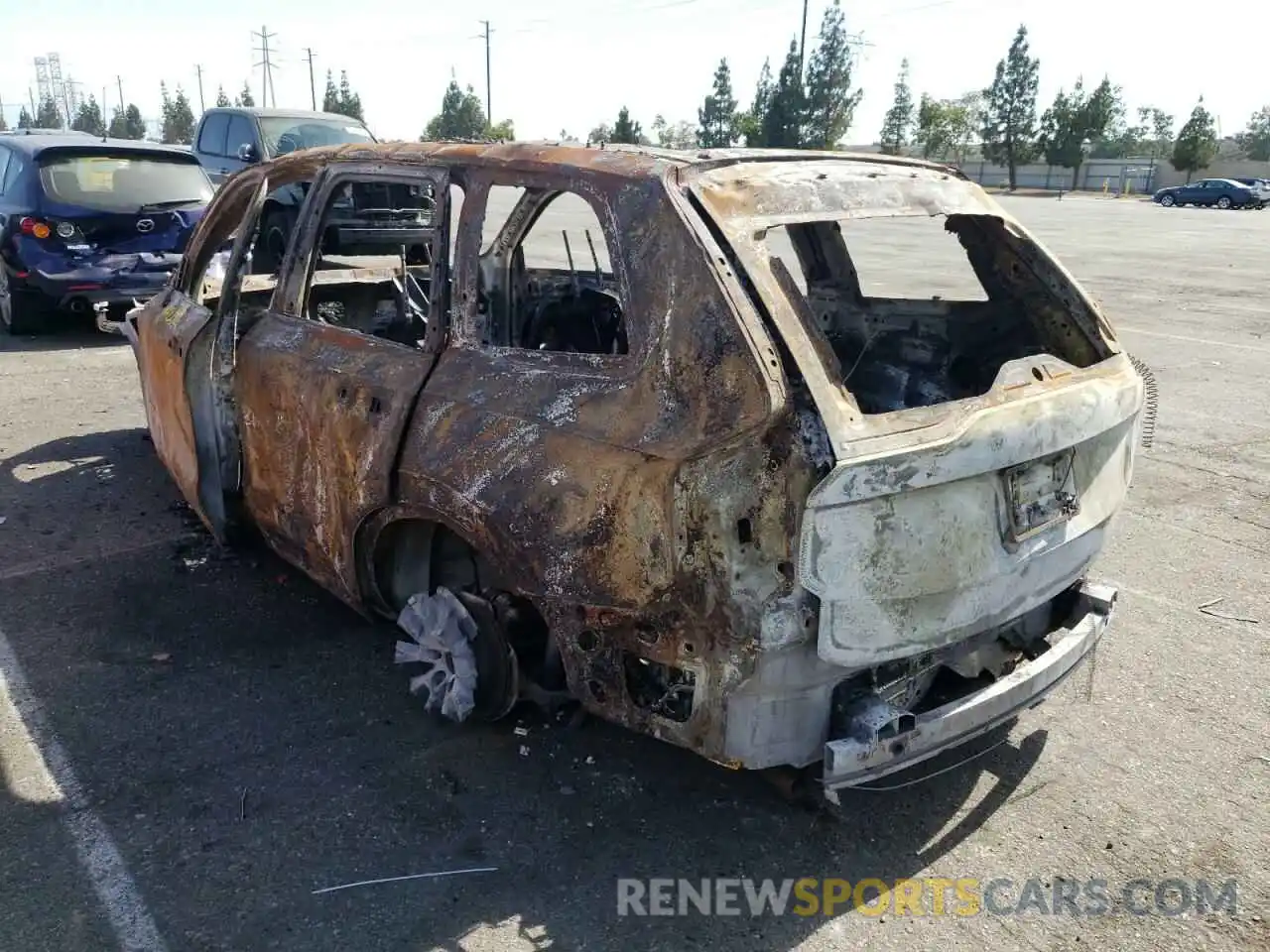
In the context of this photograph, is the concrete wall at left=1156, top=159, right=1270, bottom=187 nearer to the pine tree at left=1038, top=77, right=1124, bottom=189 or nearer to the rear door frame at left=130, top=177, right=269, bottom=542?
the pine tree at left=1038, top=77, right=1124, bottom=189

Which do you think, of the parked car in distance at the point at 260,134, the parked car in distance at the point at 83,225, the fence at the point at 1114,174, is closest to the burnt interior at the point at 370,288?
the parked car in distance at the point at 83,225

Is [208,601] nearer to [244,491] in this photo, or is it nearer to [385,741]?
[244,491]

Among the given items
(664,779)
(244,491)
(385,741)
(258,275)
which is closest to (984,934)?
(664,779)

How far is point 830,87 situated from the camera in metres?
71.8

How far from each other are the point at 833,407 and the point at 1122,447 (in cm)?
125

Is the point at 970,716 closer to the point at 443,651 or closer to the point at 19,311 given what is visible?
the point at 443,651

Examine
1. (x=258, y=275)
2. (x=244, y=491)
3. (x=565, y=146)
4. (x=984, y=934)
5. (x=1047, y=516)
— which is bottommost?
(x=984, y=934)

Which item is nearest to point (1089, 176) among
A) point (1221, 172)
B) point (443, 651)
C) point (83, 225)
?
point (1221, 172)

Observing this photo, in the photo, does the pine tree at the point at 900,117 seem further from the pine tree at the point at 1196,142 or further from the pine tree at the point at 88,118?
the pine tree at the point at 88,118

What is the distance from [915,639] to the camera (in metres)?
2.53

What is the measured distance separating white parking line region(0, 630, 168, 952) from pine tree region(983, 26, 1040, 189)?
72.9 metres

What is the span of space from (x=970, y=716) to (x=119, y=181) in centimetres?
918

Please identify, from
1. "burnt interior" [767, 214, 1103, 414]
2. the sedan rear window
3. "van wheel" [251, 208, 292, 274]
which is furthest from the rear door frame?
the sedan rear window

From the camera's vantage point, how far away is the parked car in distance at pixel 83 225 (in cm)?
873
